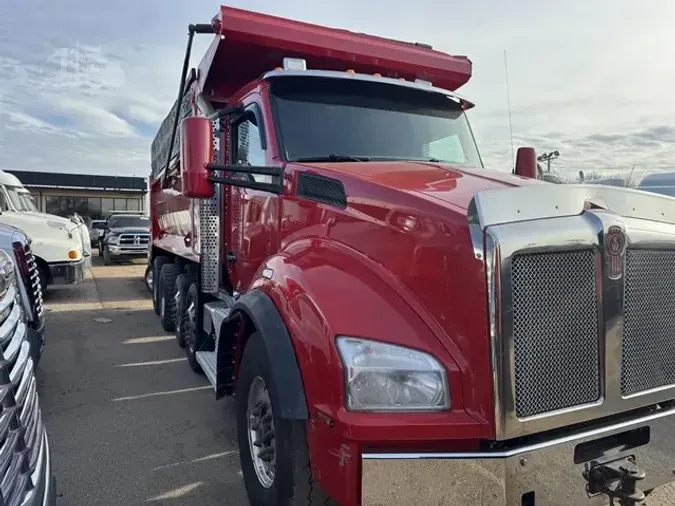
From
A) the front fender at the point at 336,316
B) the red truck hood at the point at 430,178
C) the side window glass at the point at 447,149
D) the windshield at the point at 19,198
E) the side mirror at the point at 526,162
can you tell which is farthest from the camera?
the windshield at the point at 19,198

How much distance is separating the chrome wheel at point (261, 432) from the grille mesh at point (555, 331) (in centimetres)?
129

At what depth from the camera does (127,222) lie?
19812mm

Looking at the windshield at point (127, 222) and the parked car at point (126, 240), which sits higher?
the windshield at point (127, 222)

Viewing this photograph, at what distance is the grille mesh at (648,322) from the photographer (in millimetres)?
2318

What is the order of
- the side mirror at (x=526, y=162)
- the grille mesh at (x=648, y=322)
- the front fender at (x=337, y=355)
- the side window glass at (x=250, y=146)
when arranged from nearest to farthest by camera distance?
the front fender at (x=337, y=355)
the grille mesh at (x=648, y=322)
the side window glass at (x=250, y=146)
the side mirror at (x=526, y=162)

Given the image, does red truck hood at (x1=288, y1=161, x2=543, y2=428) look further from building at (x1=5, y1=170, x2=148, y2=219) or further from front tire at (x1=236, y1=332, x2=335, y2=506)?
building at (x1=5, y1=170, x2=148, y2=219)

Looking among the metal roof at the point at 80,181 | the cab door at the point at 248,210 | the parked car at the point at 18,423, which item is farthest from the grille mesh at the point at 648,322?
the metal roof at the point at 80,181

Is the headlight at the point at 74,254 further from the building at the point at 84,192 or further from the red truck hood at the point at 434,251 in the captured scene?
the building at the point at 84,192

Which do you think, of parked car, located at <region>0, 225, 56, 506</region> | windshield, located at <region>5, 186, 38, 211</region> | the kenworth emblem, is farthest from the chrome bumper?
windshield, located at <region>5, 186, 38, 211</region>

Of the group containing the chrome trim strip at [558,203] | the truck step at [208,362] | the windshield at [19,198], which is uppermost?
the windshield at [19,198]

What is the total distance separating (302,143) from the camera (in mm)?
3568

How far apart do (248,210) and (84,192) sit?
3903 centimetres

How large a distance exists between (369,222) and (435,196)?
0.37 m

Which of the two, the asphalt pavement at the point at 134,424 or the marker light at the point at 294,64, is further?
the marker light at the point at 294,64
